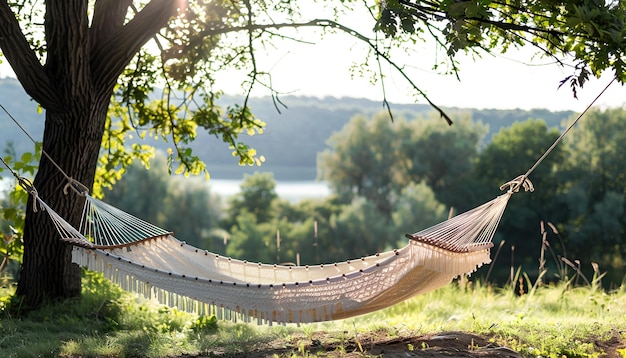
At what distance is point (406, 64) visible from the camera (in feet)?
10.7

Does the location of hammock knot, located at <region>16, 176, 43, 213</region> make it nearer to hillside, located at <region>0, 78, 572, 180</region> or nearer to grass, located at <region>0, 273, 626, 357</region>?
grass, located at <region>0, 273, 626, 357</region>

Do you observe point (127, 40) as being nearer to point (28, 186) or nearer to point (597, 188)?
point (28, 186)

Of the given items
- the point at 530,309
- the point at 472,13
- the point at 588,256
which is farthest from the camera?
the point at 588,256

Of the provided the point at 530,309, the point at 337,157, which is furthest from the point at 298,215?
the point at 530,309

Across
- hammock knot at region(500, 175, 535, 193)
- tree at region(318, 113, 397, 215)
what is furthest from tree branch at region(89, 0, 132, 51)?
tree at region(318, 113, 397, 215)

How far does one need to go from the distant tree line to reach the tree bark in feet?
55.9

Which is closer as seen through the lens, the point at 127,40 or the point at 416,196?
the point at 127,40

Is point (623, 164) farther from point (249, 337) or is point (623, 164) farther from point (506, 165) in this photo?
point (249, 337)

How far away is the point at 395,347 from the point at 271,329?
82 cm

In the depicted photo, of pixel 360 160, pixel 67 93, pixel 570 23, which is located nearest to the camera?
pixel 570 23

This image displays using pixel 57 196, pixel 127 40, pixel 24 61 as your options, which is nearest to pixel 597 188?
pixel 127 40

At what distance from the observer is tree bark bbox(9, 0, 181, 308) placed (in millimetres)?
3227

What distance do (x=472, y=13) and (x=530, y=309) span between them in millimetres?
2139

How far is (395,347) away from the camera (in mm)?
2488
